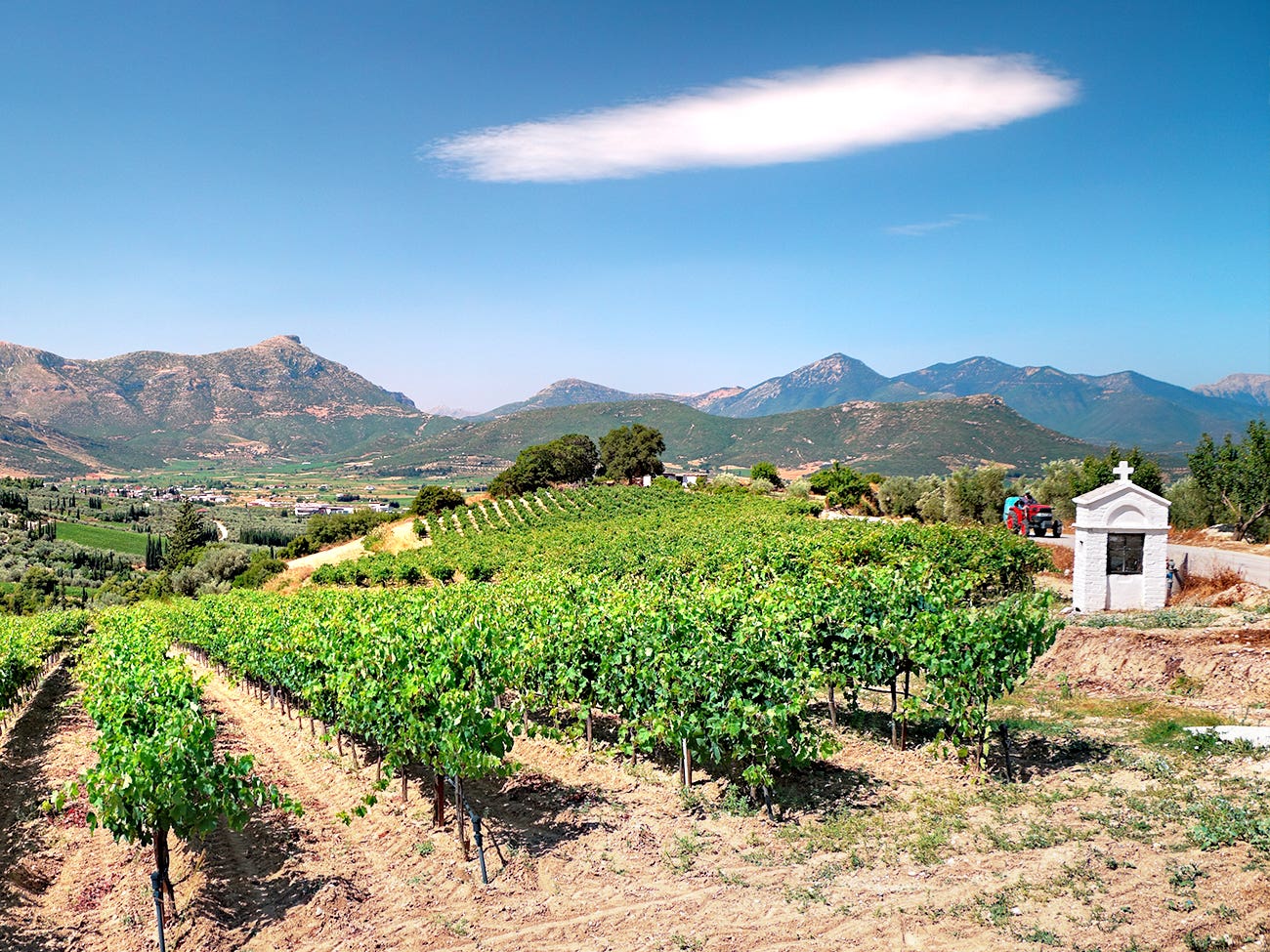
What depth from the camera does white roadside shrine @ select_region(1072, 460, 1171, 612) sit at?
19.9 meters

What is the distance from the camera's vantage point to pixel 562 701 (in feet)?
45.8

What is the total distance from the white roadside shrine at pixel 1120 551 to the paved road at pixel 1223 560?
13.2 ft

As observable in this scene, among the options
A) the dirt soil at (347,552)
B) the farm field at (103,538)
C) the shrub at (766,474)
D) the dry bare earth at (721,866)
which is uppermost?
the shrub at (766,474)

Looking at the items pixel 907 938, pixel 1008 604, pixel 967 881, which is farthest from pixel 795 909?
pixel 1008 604

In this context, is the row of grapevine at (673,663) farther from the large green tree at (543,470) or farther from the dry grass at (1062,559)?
the large green tree at (543,470)

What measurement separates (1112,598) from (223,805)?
20.7 metres

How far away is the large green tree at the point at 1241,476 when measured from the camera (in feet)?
108

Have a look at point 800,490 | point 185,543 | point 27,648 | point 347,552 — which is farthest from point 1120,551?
point 185,543

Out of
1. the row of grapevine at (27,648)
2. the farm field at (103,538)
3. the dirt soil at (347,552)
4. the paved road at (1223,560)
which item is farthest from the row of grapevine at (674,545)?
the farm field at (103,538)

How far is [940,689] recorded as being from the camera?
37.5 feet

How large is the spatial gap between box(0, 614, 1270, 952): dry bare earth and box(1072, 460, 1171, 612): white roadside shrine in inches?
296

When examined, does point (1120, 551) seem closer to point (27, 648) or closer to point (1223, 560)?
point (1223, 560)

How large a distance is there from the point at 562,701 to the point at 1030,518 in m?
33.6

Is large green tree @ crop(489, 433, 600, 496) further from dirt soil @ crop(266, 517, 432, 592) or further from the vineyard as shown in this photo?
the vineyard
